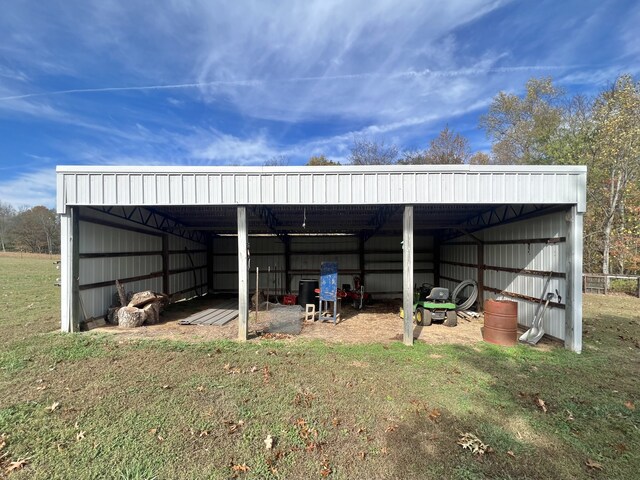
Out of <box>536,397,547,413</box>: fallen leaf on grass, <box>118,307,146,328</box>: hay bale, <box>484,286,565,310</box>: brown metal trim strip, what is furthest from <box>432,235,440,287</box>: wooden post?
<box>118,307,146,328</box>: hay bale

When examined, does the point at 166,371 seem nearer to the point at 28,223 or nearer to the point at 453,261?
the point at 453,261

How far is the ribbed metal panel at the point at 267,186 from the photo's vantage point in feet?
22.1

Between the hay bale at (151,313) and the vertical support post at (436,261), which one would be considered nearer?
the hay bale at (151,313)

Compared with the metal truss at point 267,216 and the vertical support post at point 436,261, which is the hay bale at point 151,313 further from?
the vertical support post at point 436,261

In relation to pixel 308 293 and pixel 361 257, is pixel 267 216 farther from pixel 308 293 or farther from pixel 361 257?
pixel 361 257

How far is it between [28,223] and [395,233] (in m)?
55.2

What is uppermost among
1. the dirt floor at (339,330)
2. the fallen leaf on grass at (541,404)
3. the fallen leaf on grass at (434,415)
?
the fallen leaf on grass at (434,415)

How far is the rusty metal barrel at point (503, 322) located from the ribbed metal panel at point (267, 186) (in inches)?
88.2

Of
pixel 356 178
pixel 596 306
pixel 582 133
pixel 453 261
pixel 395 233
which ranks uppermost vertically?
pixel 582 133

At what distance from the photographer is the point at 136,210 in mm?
9805

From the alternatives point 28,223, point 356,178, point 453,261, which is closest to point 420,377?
point 356,178

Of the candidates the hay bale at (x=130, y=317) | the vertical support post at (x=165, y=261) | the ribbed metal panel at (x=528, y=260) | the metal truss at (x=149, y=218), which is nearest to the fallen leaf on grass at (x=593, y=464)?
the ribbed metal panel at (x=528, y=260)

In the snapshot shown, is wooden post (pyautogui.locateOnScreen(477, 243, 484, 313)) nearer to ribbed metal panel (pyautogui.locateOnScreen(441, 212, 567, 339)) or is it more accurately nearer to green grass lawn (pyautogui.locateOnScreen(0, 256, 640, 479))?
ribbed metal panel (pyautogui.locateOnScreen(441, 212, 567, 339))

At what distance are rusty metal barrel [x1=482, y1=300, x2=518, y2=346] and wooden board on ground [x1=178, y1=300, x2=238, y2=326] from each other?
6652 millimetres
